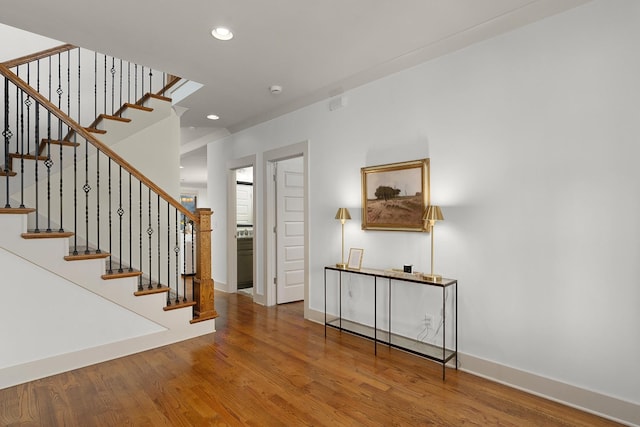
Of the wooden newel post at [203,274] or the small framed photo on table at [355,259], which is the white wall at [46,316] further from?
the small framed photo on table at [355,259]

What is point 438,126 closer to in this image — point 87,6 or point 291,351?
point 291,351

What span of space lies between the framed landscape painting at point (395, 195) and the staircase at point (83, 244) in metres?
1.83

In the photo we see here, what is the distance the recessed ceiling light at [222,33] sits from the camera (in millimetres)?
2625

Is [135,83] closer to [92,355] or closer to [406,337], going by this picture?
[92,355]

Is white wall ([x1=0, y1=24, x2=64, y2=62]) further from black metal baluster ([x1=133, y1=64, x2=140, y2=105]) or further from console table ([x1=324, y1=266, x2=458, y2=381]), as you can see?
console table ([x1=324, y1=266, x2=458, y2=381])

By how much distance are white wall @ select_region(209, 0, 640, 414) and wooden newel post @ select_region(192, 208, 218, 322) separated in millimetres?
2017

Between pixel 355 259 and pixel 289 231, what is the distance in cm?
171

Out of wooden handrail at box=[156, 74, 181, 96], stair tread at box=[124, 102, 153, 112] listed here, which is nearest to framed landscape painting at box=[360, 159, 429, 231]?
wooden handrail at box=[156, 74, 181, 96]

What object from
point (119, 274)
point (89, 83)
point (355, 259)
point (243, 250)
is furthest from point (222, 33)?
point (243, 250)

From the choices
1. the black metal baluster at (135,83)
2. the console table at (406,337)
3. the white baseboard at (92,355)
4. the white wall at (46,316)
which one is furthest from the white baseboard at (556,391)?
the black metal baluster at (135,83)

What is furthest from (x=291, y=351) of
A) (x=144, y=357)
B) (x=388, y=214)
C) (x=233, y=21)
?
(x=233, y=21)

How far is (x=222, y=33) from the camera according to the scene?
268 cm

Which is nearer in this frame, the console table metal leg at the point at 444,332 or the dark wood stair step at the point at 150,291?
the console table metal leg at the point at 444,332

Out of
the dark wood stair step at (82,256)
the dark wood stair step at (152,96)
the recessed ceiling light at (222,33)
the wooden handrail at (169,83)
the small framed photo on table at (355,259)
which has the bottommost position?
the small framed photo on table at (355,259)
